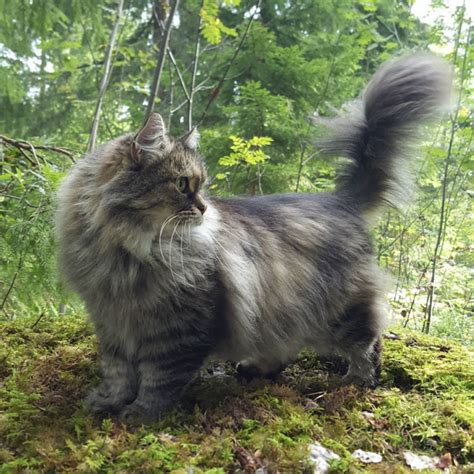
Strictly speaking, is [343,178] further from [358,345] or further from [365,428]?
[365,428]

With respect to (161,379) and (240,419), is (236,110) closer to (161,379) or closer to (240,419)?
(161,379)

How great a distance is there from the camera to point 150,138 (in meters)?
2.16

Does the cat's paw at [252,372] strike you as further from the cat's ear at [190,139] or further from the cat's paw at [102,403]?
the cat's ear at [190,139]

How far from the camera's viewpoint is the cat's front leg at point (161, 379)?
2.17 metres

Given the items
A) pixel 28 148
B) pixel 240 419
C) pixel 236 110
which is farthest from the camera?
pixel 236 110

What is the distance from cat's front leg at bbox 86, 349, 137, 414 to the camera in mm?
2260

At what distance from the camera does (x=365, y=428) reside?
7.17 ft

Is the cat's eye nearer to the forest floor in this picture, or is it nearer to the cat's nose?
the cat's nose

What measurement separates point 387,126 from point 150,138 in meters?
1.52

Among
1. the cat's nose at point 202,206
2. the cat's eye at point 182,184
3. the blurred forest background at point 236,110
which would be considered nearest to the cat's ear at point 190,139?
the cat's eye at point 182,184

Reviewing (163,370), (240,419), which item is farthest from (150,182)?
(240,419)

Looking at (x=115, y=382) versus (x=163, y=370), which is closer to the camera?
(x=163, y=370)

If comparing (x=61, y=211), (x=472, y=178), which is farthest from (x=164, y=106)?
(x=61, y=211)

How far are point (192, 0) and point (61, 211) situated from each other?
13.7 feet
